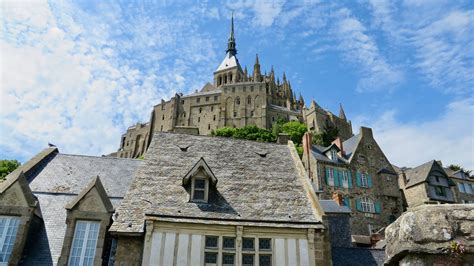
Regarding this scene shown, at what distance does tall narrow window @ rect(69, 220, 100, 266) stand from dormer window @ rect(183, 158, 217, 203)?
3241 millimetres

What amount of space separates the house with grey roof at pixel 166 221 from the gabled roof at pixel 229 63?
113 meters

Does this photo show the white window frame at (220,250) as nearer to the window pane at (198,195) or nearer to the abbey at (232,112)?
the window pane at (198,195)

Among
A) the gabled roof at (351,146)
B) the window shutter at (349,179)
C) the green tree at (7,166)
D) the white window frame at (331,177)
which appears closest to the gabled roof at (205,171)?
the white window frame at (331,177)

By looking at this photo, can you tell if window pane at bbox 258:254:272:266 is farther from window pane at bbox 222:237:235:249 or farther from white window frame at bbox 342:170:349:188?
white window frame at bbox 342:170:349:188

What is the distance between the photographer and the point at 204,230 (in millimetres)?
11555

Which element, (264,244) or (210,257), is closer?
(210,257)

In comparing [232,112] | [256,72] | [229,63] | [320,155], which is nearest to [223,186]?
[320,155]

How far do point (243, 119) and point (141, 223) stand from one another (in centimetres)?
8751

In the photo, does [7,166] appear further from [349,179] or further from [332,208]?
[332,208]

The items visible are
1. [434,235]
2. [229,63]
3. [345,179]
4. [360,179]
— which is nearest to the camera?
[434,235]

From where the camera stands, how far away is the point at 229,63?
129 metres

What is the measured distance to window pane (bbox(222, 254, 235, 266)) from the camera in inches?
443

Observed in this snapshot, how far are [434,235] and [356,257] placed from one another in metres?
14.6

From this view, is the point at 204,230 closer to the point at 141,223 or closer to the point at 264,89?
the point at 141,223
